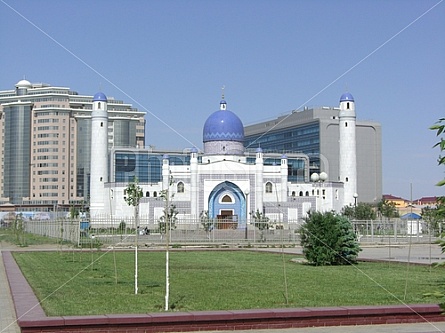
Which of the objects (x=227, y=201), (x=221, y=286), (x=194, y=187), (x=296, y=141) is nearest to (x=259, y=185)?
(x=227, y=201)

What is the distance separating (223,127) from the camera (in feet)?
268

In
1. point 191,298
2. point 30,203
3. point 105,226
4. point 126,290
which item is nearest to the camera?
point 191,298

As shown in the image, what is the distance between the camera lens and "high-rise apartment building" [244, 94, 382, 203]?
13812 cm

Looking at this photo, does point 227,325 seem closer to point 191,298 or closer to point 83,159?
point 191,298

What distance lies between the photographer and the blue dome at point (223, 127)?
8156 cm

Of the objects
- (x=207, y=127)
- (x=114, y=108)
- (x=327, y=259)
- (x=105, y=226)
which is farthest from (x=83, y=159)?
(x=327, y=259)

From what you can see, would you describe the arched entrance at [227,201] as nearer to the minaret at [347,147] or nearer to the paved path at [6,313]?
the minaret at [347,147]

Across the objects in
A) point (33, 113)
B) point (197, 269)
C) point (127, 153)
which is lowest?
point (197, 269)

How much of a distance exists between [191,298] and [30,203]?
119 m

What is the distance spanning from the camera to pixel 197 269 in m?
25.2

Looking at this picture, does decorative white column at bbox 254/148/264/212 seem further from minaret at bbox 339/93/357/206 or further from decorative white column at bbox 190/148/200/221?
minaret at bbox 339/93/357/206

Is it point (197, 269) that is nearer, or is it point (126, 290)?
point (126, 290)

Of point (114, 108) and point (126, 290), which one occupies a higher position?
point (114, 108)

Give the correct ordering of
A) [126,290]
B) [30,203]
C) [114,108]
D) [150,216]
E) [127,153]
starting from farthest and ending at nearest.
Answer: [114,108] < [30,203] < [127,153] < [150,216] < [126,290]
